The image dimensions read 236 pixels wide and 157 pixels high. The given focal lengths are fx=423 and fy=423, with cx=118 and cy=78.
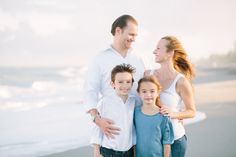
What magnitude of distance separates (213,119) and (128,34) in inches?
110

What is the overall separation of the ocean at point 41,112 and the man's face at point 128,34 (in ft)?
6.85

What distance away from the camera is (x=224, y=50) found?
5.84 m

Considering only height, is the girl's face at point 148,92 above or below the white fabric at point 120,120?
above

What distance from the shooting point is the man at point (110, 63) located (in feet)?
7.57

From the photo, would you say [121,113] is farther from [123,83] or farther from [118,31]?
[118,31]

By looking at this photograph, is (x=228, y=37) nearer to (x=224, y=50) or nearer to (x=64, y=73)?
(x=224, y=50)

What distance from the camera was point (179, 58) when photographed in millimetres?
2441

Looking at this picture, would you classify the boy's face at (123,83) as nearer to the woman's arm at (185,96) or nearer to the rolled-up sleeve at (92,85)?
the rolled-up sleeve at (92,85)

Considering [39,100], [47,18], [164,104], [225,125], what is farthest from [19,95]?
[164,104]

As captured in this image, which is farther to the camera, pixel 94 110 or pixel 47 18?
pixel 47 18

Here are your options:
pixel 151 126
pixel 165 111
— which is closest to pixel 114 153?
pixel 151 126

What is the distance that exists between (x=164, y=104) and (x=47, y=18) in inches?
121

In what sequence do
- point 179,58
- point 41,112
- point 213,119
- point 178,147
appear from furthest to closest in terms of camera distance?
point 41,112 < point 213,119 < point 179,58 < point 178,147

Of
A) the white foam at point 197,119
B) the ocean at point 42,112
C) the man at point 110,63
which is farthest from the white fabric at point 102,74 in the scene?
the white foam at point 197,119
